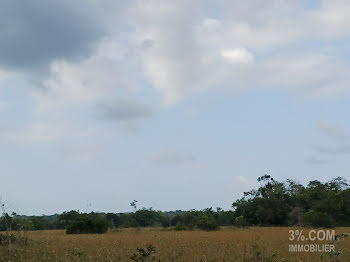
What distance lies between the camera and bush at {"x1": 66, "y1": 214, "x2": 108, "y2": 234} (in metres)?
35.6

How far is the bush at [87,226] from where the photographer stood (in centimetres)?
3562

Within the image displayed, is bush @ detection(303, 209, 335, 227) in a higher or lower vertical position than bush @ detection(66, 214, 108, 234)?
higher

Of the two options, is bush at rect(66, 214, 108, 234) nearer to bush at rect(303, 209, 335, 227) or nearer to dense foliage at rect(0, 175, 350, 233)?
dense foliage at rect(0, 175, 350, 233)

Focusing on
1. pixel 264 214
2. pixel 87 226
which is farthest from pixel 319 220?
pixel 87 226

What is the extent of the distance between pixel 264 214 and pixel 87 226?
71.0 ft

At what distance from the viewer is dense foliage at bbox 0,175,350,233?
36906 millimetres

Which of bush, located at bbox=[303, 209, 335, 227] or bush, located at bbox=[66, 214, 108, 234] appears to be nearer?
bush, located at bbox=[66, 214, 108, 234]

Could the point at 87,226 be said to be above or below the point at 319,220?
below

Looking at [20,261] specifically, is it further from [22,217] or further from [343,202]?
[343,202]

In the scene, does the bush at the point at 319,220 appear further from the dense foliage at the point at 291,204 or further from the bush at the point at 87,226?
the bush at the point at 87,226

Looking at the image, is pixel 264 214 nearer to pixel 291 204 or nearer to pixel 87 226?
pixel 291 204

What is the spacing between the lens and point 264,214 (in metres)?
47.4

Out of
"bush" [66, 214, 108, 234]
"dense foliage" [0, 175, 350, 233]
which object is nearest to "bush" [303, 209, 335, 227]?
"dense foliage" [0, 175, 350, 233]

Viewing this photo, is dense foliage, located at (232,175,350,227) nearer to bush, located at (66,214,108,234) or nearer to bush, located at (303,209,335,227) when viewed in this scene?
bush, located at (303,209,335,227)
